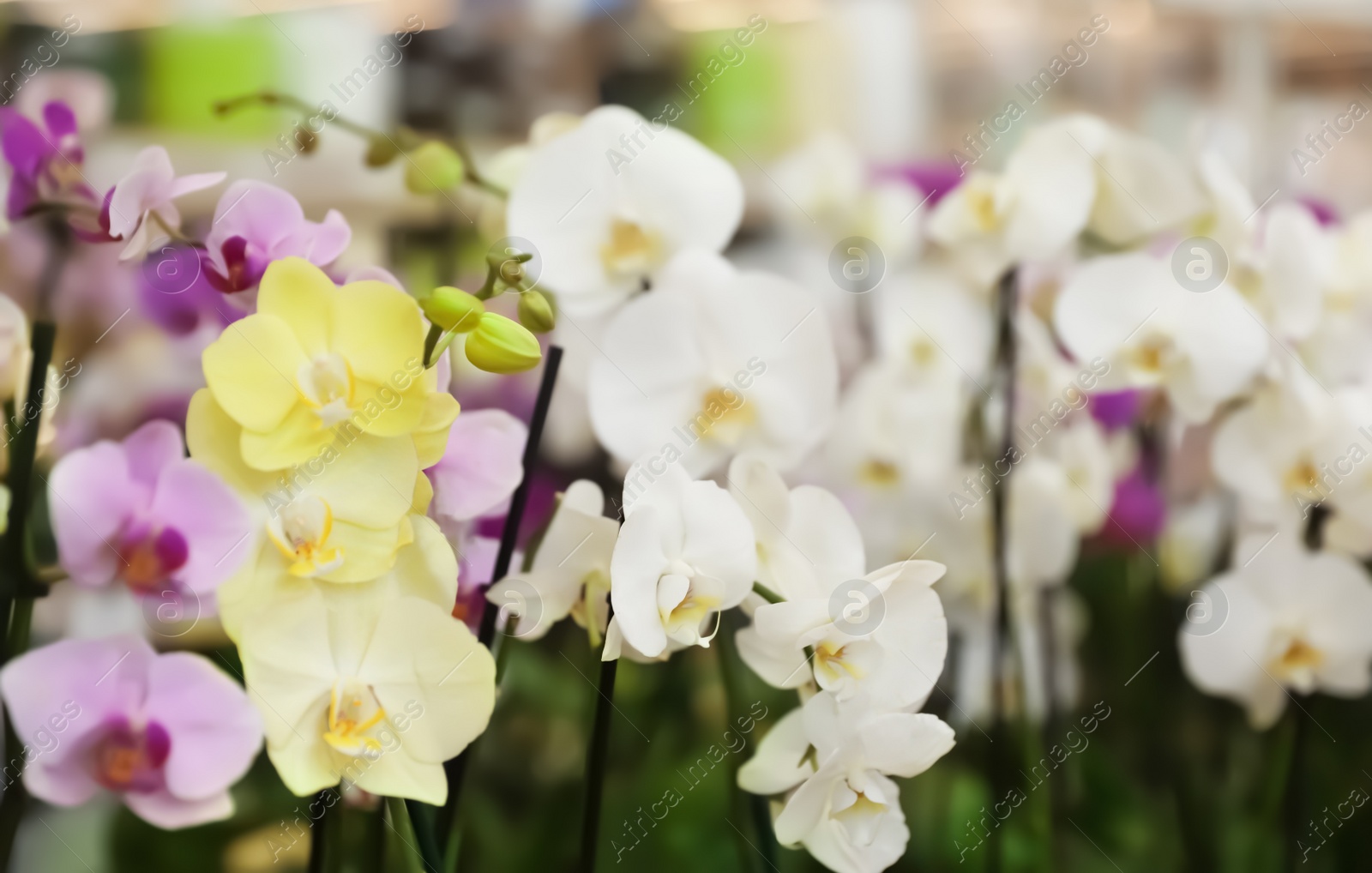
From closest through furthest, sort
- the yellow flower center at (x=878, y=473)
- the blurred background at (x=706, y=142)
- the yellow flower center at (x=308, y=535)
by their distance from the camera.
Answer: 1. the yellow flower center at (x=308, y=535)
2. the blurred background at (x=706, y=142)
3. the yellow flower center at (x=878, y=473)

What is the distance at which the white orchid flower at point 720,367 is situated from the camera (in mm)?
301

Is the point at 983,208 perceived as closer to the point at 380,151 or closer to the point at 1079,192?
the point at 1079,192

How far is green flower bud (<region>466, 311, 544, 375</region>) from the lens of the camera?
0.24 metres

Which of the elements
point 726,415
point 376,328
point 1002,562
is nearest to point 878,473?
point 1002,562

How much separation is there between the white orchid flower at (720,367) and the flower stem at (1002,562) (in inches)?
5.8

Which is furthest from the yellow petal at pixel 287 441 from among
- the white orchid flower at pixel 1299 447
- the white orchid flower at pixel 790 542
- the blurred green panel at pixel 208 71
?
the white orchid flower at pixel 1299 447

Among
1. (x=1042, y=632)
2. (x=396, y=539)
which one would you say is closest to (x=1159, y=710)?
(x=1042, y=632)

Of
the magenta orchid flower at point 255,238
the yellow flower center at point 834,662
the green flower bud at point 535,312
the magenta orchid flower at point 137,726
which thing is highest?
the magenta orchid flower at point 255,238

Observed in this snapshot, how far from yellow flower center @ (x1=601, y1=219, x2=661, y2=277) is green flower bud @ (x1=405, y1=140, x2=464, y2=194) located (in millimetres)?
58

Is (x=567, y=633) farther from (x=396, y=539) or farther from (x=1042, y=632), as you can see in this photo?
(x=1042, y=632)

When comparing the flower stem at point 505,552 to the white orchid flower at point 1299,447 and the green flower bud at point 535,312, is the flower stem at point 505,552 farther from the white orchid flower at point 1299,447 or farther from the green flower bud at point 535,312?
the white orchid flower at point 1299,447

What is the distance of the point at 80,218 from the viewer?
0.27 meters

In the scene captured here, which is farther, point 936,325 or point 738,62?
point 738,62

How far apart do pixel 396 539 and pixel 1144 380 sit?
0.99 feet
